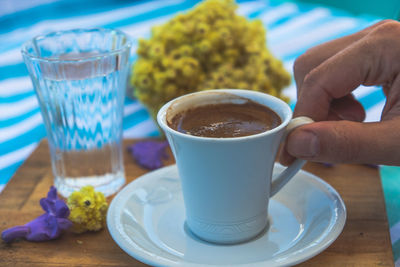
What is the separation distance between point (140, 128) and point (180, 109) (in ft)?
2.11

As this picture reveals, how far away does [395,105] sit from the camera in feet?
2.63

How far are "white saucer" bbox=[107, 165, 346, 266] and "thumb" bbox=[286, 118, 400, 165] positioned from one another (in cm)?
12

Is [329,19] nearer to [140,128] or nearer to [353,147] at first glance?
[140,128]

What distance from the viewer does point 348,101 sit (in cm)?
99

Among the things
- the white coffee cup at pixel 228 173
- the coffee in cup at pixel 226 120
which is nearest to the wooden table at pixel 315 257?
the white coffee cup at pixel 228 173

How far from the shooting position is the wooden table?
0.80m

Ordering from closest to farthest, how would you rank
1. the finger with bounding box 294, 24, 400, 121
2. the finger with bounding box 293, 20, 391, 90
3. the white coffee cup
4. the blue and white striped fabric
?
the white coffee cup < the finger with bounding box 294, 24, 400, 121 < the finger with bounding box 293, 20, 391, 90 < the blue and white striped fabric

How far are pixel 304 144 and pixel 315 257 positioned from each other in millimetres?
195

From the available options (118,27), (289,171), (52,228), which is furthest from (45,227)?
(118,27)

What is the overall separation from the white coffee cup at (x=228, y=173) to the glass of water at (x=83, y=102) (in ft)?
0.88

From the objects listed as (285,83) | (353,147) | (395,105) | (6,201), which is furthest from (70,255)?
→ (285,83)

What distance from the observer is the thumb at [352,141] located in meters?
0.74

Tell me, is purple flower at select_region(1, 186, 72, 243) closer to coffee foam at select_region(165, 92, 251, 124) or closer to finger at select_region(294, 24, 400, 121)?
coffee foam at select_region(165, 92, 251, 124)

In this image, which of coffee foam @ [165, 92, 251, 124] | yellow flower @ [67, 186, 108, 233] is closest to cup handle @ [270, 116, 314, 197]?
coffee foam @ [165, 92, 251, 124]
